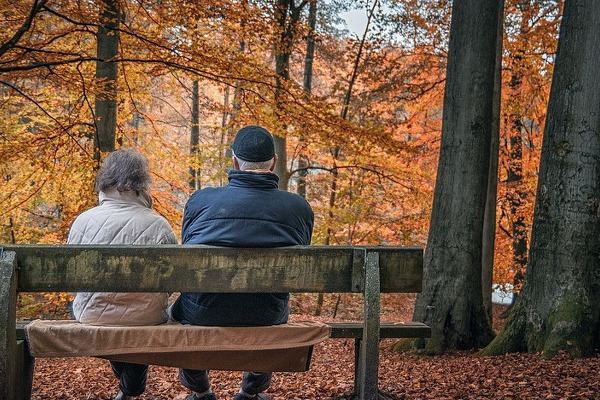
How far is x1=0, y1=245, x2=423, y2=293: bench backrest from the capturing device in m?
3.32

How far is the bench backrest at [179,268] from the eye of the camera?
10.9 feet

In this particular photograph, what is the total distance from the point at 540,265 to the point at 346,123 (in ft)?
15.9

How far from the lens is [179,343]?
3475 mm

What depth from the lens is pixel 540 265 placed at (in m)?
6.09

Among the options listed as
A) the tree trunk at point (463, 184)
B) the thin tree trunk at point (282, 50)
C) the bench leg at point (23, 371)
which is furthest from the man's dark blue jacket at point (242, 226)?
the thin tree trunk at point (282, 50)

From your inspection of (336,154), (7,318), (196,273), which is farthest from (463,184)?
(336,154)

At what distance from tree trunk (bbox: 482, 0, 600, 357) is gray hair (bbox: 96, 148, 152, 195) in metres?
4.05

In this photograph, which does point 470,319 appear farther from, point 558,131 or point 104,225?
point 104,225

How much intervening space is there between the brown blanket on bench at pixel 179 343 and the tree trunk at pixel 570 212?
3.24m

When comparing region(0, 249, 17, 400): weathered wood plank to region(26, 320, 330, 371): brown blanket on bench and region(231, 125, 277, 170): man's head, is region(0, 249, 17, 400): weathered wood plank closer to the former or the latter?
region(26, 320, 330, 371): brown blanket on bench

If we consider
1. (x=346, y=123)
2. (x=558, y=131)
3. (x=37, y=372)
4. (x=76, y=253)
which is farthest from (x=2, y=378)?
(x=346, y=123)

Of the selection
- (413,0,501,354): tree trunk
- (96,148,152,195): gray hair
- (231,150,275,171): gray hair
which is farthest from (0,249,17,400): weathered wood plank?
(413,0,501,354): tree trunk

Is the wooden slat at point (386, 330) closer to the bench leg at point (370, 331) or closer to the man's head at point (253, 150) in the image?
the bench leg at point (370, 331)

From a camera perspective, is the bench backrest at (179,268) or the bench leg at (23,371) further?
Answer: the bench leg at (23,371)
